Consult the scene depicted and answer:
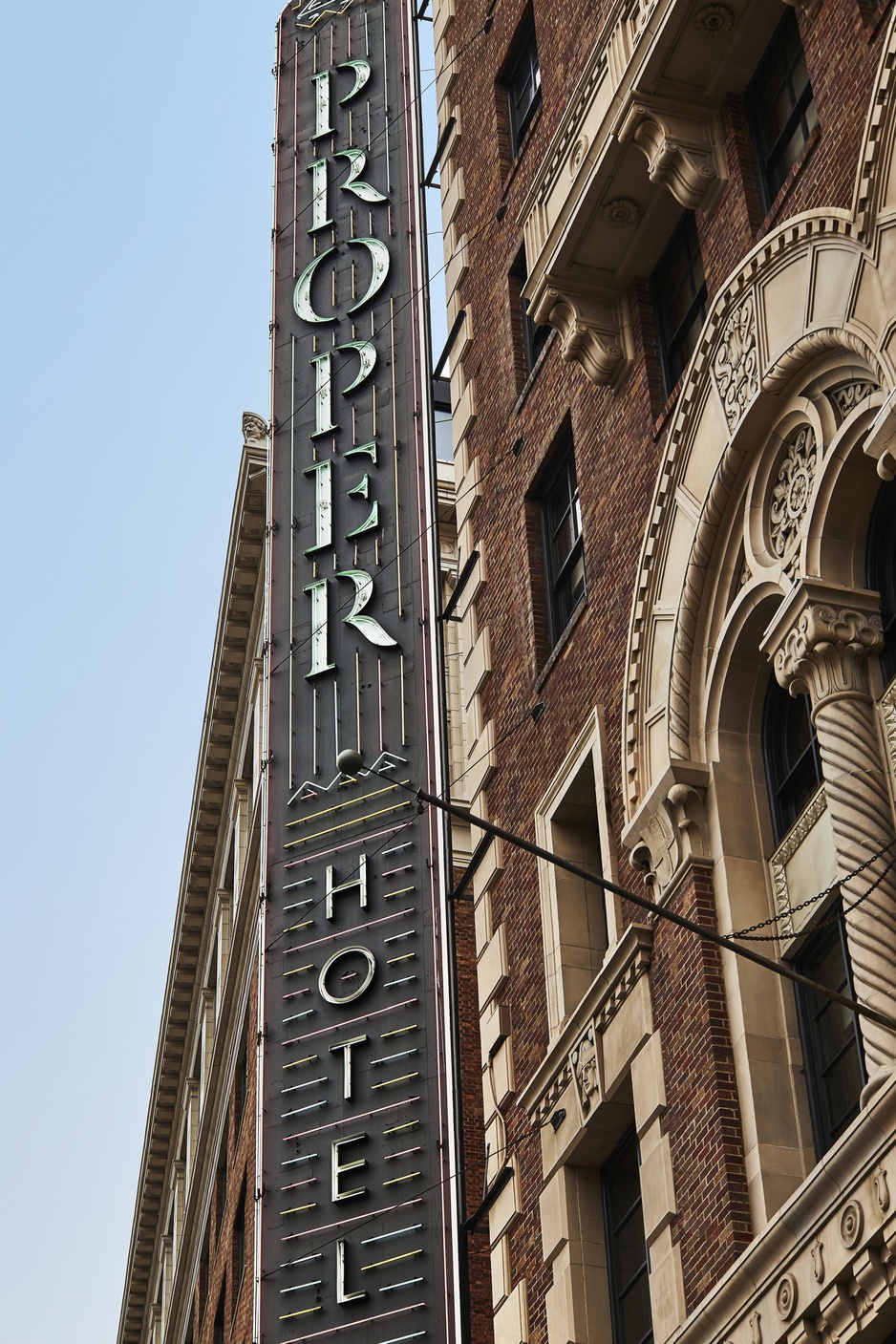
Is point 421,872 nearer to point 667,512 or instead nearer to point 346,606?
point 346,606

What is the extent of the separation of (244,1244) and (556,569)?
66.4ft

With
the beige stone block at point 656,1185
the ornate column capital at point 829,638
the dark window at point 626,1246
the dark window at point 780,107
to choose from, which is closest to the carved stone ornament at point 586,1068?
the dark window at point 626,1246

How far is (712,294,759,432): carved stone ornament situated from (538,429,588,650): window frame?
3.47 metres

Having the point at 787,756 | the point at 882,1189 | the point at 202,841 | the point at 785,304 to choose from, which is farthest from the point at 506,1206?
the point at 202,841

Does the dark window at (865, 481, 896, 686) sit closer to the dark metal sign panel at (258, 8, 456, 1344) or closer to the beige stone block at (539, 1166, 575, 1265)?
the dark metal sign panel at (258, 8, 456, 1344)

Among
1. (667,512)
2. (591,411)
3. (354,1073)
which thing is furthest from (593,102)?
(354,1073)

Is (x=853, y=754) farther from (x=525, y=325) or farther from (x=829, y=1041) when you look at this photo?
(x=525, y=325)

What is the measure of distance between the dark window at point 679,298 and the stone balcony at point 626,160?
5.6 inches

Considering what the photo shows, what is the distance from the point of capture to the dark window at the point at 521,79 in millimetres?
24312

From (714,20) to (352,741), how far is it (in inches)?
376

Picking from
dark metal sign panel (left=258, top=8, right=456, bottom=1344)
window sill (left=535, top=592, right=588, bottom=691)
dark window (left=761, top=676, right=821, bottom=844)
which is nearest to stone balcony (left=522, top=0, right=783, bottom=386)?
window sill (left=535, top=592, right=588, bottom=691)

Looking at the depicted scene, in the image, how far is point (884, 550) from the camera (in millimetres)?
14195

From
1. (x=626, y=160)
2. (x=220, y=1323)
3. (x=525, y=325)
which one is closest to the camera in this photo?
(x=626, y=160)

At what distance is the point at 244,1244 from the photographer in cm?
3706
